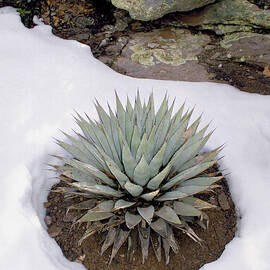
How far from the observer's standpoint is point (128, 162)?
80.4 inches

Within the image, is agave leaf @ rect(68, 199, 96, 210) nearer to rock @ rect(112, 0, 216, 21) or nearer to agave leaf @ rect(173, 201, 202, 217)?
agave leaf @ rect(173, 201, 202, 217)

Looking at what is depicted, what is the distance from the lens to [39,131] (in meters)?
3.00

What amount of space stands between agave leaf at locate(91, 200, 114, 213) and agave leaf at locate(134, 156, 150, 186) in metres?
0.21

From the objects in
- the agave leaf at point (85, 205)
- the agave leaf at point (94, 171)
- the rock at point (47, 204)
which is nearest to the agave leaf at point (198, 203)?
the agave leaf at point (94, 171)

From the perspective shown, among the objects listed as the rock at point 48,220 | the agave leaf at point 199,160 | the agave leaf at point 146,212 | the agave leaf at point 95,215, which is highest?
the agave leaf at point 199,160

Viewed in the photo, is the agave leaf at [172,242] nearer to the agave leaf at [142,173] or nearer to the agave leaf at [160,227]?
the agave leaf at [160,227]

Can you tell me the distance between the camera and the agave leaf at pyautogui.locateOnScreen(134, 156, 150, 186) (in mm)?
1929

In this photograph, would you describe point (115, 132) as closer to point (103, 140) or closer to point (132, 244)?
point (103, 140)

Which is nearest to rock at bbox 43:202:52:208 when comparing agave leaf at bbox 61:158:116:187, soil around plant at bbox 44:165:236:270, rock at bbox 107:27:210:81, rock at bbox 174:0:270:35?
soil around plant at bbox 44:165:236:270

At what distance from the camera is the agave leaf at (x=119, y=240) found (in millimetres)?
2070

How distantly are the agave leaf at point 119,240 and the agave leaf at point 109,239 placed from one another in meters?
0.03

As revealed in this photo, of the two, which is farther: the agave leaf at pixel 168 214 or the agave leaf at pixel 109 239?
the agave leaf at pixel 109 239

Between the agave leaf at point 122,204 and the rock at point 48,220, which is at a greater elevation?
the agave leaf at point 122,204

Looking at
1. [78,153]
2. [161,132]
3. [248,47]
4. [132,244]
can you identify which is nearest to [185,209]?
[132,244]
